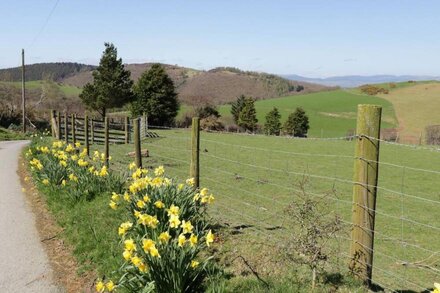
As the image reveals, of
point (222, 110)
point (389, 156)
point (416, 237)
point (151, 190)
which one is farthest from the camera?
point (222, 110)

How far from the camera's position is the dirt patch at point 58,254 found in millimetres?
5057

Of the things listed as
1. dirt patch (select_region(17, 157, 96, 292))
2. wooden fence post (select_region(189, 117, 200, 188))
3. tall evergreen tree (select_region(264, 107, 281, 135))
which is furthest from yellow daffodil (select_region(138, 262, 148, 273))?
tall evergreen tree (select_region(264, 107, 281, 135))

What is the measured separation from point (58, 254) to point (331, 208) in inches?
257

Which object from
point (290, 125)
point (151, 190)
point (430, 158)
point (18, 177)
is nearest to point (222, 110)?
point (290, 125)

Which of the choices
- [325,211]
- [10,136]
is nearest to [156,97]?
[10,136]

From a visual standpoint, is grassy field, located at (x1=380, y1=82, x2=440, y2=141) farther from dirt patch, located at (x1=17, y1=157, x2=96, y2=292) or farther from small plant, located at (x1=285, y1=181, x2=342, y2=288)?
small plant, located at (x1=285, y1=181, x2=342, y2=288)

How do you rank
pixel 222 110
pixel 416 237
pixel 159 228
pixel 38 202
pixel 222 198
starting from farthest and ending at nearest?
pixel 222 110, pixel 222 198, pixel 38 202, pixel 416 237, pixel 159 228

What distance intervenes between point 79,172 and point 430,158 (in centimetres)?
2125

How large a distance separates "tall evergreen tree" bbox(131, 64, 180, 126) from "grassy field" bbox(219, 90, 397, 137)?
60.6 ft

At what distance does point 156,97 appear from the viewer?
4762 cm

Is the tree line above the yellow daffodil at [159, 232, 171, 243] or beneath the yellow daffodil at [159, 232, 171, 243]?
above

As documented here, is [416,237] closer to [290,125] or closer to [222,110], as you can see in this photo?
[290,125]

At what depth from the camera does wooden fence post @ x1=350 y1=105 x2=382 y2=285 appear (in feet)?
12.6

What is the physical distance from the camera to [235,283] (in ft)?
13.7
